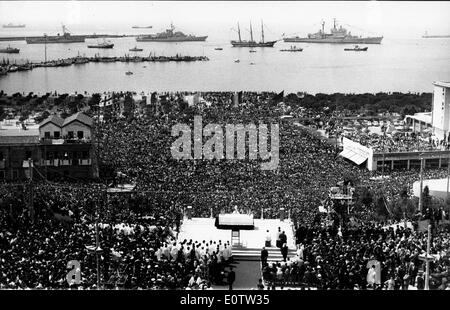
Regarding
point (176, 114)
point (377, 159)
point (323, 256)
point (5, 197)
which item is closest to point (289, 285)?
point (323, 256)

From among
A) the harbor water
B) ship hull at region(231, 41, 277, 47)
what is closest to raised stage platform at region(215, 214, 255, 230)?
the harbor water

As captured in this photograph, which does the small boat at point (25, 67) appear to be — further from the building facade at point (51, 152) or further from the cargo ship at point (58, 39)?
the building facade at point (51, 152)

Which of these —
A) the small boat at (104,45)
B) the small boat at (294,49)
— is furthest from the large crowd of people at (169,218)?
the small boat at (104,45)

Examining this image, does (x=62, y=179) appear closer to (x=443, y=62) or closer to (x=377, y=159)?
(x=377, y=159)

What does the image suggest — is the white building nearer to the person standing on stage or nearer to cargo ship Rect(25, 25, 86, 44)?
the person standing on stage
